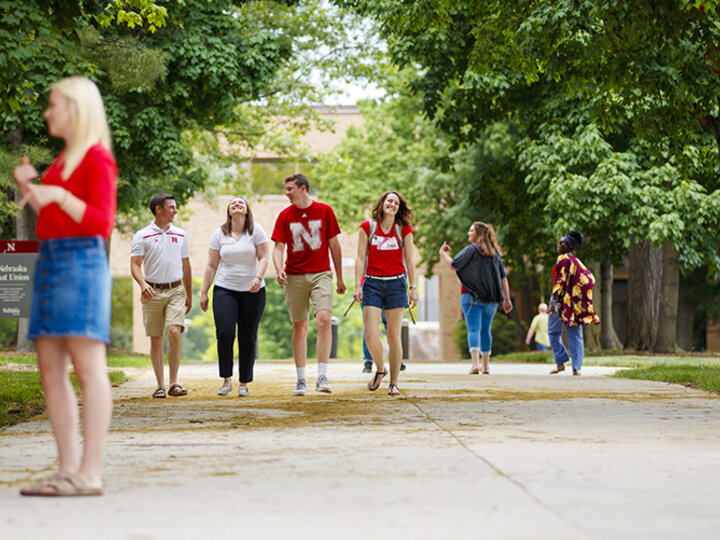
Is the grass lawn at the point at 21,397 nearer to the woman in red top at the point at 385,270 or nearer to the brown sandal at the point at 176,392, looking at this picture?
the brown sandal at the point at 176,392

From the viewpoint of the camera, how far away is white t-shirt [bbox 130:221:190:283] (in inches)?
408

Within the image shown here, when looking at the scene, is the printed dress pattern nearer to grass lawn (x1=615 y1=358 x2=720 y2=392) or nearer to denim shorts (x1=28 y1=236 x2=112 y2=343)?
grass lawn (x1=615 y1=358 x2=720 y2=392)

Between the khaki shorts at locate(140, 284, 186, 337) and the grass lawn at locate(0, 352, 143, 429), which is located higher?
the khaki shorts at locate(140, 284, 186, 337)

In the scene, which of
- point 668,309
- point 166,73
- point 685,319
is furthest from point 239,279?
point 685,319

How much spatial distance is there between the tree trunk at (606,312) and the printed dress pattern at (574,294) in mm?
13425

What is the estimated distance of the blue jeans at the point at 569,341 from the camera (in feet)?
50.0

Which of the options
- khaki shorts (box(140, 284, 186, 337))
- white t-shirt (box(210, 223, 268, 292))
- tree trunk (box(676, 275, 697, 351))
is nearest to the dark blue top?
white t-shirt (box(210, 223, 268, 292))

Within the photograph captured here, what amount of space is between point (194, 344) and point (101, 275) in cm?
6373

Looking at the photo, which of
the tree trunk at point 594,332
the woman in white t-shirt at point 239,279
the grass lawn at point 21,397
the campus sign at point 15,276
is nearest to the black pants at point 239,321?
the woman in white t-shirt at point 239,279

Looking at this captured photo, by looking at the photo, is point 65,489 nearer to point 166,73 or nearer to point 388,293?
point 388,293

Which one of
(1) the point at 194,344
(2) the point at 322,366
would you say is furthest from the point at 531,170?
(1) the point at 194,344

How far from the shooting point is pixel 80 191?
4688mm

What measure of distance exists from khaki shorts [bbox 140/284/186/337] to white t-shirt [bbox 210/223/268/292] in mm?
382

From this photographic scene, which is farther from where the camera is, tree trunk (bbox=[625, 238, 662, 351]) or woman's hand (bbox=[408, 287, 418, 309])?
tree trunk (bbox=[625, 238, 662, 351])
